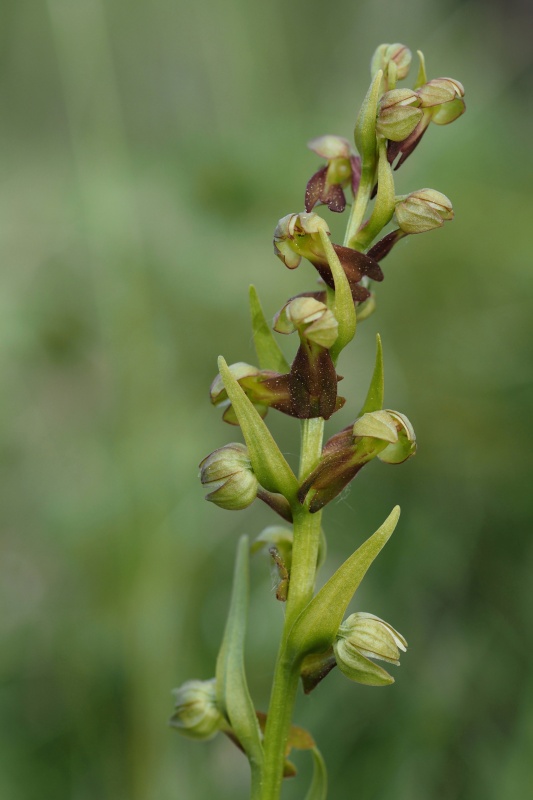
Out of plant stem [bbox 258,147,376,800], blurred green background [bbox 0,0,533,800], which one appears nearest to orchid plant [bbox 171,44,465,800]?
plant stem [bbox 258,147,376,800]

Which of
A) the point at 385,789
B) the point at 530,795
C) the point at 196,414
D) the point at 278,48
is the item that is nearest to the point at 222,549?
the point at 196,414

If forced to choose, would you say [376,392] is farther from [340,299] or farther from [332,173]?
[332,173]

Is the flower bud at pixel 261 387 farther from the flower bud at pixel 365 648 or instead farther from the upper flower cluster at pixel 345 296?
the flower bud at pixel 365 648

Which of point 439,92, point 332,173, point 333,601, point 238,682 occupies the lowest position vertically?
point 238,682

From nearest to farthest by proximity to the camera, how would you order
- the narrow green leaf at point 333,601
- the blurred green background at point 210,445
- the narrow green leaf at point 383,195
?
the narrow green leaf at point 333,601 < the narrow green leaf at point 383,195 < the blurred green background at point 210,445

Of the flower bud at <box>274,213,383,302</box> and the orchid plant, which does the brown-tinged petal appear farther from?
the flower bud at <box>274,213,383,302</box>

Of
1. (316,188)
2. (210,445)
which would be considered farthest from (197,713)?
(210,445)

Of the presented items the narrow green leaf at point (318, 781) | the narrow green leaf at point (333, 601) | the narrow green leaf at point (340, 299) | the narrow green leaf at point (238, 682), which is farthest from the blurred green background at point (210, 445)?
the narrow green leaf at point (340, 299)
